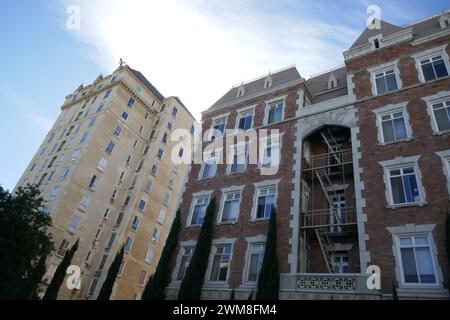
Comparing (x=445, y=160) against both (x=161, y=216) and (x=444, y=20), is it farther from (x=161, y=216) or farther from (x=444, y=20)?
(x=161, y=216)

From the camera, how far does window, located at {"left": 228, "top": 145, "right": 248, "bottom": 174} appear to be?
80.7 feet

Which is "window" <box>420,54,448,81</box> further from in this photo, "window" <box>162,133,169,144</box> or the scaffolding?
"window" <box>162,133,169,144</box>

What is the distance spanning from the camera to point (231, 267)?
66.1 feet

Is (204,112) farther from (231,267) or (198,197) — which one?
(231,267)

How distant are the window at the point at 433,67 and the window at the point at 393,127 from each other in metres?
3.01

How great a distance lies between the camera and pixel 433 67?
19.9 m

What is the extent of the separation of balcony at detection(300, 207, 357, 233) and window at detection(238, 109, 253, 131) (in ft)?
31.2

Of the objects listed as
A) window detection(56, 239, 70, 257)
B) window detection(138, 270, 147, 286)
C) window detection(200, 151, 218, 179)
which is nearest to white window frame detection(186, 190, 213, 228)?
window detection(200, 151, 218, 179)

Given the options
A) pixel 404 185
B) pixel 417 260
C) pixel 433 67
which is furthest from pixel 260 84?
pixel 417 260

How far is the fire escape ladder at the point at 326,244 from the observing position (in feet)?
60.7

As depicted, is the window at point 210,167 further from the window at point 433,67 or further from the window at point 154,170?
the window at point 154,170

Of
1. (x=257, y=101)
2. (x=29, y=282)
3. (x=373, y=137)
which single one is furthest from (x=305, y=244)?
(x=29, y=282)

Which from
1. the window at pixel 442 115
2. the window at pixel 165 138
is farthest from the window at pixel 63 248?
the window at pixel 442 115

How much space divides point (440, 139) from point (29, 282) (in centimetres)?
3029
